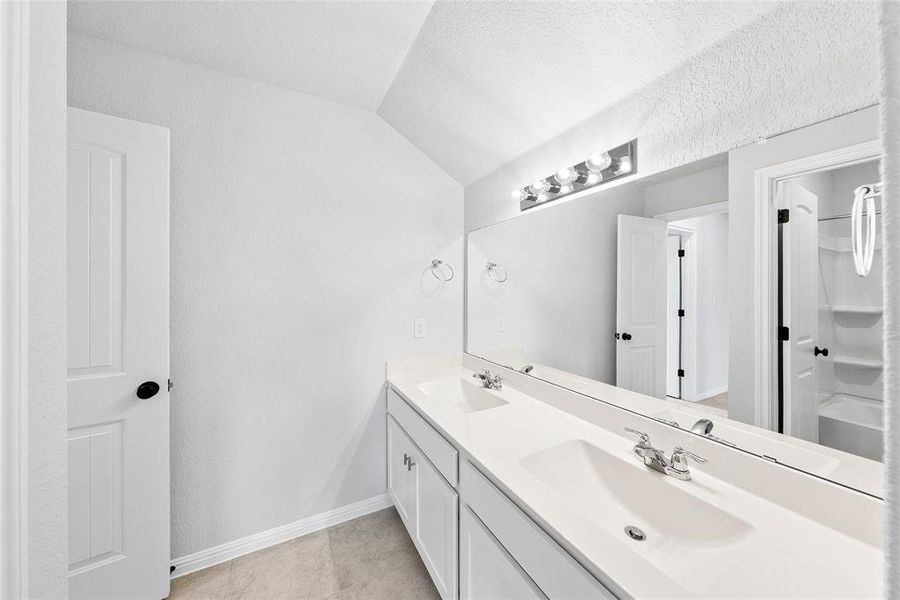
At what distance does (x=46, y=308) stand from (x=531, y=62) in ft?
4.92

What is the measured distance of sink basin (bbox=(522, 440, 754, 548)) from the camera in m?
0.88

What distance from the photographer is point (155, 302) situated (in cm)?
146

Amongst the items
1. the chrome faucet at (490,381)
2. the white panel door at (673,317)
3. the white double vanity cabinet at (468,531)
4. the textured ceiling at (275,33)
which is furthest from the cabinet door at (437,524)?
the textured ceiling at (275,33)

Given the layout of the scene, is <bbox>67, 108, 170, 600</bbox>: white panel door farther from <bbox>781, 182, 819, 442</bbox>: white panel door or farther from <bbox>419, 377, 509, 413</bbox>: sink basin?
<bbox>781, 182, 819, 442</bbox>: white panel door

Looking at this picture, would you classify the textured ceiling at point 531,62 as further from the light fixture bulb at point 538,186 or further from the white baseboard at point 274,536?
the white baseboard at point 274,536

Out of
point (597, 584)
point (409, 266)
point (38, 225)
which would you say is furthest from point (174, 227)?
point (597, 584)

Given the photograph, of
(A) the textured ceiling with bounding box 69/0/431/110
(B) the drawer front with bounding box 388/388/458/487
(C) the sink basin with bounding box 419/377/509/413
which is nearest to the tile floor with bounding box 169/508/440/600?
(B) the drawer front with bounding box 388/388/458/487

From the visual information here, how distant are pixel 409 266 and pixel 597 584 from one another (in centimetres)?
171

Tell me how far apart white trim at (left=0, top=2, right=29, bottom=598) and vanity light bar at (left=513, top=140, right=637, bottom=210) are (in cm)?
143

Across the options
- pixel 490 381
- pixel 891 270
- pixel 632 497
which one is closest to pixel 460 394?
pixel 490 381

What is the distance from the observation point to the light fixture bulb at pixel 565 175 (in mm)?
1473

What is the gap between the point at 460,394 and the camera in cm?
200

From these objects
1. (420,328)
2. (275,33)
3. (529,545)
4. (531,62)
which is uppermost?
(275,33)

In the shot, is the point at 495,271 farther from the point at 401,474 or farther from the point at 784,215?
the point at 784,215
